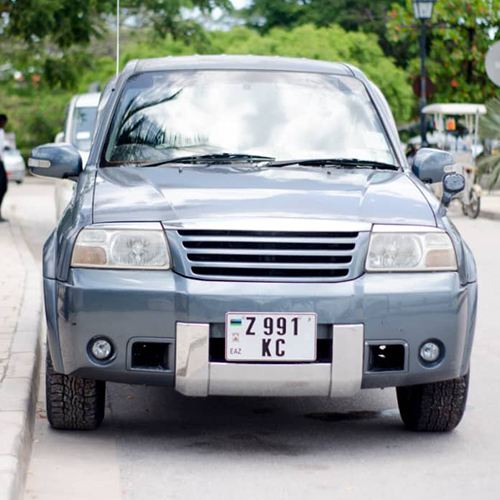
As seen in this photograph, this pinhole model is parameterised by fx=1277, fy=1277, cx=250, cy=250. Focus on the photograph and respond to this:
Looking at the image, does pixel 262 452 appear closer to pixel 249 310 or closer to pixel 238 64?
pixel 249 310

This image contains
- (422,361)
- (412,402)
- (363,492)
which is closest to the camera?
(363,492)

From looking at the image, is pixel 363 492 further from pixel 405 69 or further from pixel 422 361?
pixel 405 69

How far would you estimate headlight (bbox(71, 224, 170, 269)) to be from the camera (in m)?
5.19

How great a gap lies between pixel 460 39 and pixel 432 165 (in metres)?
30.4

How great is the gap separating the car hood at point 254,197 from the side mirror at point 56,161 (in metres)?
0.57

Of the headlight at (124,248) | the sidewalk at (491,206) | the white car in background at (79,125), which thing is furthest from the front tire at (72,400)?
the sidewalk at (491,206)

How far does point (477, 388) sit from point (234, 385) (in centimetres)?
230

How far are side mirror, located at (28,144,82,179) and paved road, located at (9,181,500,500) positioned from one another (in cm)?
118

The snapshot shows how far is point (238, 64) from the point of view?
6.80 m

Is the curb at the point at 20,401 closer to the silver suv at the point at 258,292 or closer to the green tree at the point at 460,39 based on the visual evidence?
the silver suv at the point at 258,292

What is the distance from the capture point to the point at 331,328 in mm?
5094

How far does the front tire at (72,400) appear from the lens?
555 centimetres

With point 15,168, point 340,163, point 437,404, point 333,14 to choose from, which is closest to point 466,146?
point 15,168

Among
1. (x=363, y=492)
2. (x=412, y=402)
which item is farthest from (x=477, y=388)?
(x=363, y=492)
